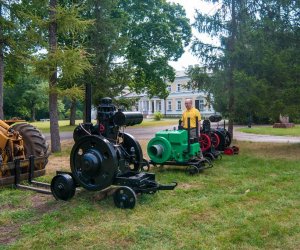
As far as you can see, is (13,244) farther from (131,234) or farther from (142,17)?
(142,17)

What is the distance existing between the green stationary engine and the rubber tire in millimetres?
2696

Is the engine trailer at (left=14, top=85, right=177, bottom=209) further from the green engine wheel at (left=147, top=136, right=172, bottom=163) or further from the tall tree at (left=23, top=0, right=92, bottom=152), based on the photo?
the tall tree at (left=23, top=0, right=92, bottom=152)

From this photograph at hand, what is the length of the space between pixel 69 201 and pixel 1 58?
8.90 meters

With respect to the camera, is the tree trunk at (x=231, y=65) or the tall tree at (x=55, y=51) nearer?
the tall tree at (x=55, y=51)

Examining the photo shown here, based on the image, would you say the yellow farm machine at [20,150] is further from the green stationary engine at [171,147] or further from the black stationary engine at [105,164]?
the green stationary engine at [171,147]

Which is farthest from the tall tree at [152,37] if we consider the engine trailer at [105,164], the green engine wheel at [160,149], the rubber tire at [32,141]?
the engine trailer at [105,164]

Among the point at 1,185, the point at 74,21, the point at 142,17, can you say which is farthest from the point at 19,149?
the point at 142,17

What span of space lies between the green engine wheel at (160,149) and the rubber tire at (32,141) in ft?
8.71

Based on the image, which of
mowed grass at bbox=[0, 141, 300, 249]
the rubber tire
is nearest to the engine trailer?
mowed grass at bbox=[0, 141, 300, 249]

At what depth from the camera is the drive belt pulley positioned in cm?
647

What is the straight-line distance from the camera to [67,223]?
5.66 meters

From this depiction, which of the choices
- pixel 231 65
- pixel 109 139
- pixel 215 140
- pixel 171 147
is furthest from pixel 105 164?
pixel 231 65

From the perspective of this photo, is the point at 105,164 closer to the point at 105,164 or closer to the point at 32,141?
the point at 105,164

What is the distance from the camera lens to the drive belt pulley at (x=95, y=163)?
6469 millimetres
